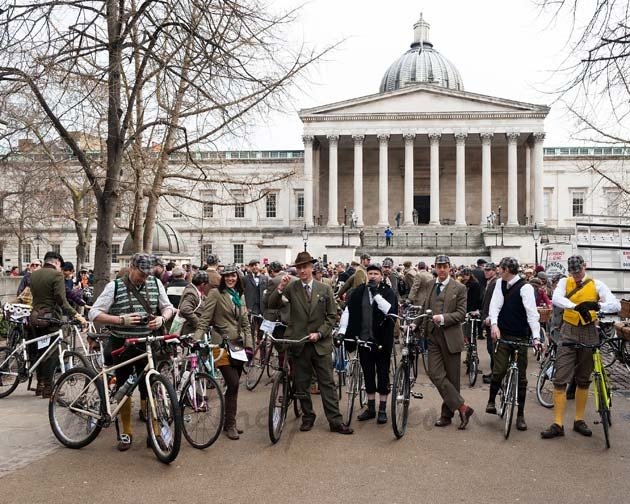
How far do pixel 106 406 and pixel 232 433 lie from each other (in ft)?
5.10

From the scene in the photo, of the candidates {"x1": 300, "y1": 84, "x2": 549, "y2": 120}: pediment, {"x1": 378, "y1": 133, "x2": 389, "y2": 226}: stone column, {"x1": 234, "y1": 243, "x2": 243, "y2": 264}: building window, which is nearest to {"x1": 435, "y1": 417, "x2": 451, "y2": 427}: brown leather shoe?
{"x1": 378, "y1": 133, "x2": 389, "y2": 226}: stone column

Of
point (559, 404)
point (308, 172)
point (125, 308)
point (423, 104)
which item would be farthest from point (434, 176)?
point (125, 308)

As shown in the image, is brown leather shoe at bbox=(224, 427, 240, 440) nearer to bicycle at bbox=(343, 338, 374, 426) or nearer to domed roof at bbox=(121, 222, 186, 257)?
bicycle at bbox=(343, 338, 374, 426)

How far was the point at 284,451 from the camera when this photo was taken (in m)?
7.10

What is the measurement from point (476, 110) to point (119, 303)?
176 ft

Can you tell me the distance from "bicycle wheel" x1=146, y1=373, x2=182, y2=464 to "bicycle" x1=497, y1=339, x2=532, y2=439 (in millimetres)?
3929

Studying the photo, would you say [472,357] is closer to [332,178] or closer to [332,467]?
[332,467]

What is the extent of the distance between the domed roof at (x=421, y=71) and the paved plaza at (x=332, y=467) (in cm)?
6393

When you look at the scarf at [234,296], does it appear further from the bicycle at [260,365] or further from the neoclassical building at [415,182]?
the neoclassical building at [415,182]

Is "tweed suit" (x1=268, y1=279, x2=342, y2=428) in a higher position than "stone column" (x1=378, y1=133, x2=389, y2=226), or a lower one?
lower

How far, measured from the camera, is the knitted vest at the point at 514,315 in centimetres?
839

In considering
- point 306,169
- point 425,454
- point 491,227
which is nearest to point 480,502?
point 425,454

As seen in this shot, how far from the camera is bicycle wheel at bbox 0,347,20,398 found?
9.84m

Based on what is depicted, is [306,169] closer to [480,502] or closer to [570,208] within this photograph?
[570,208]
